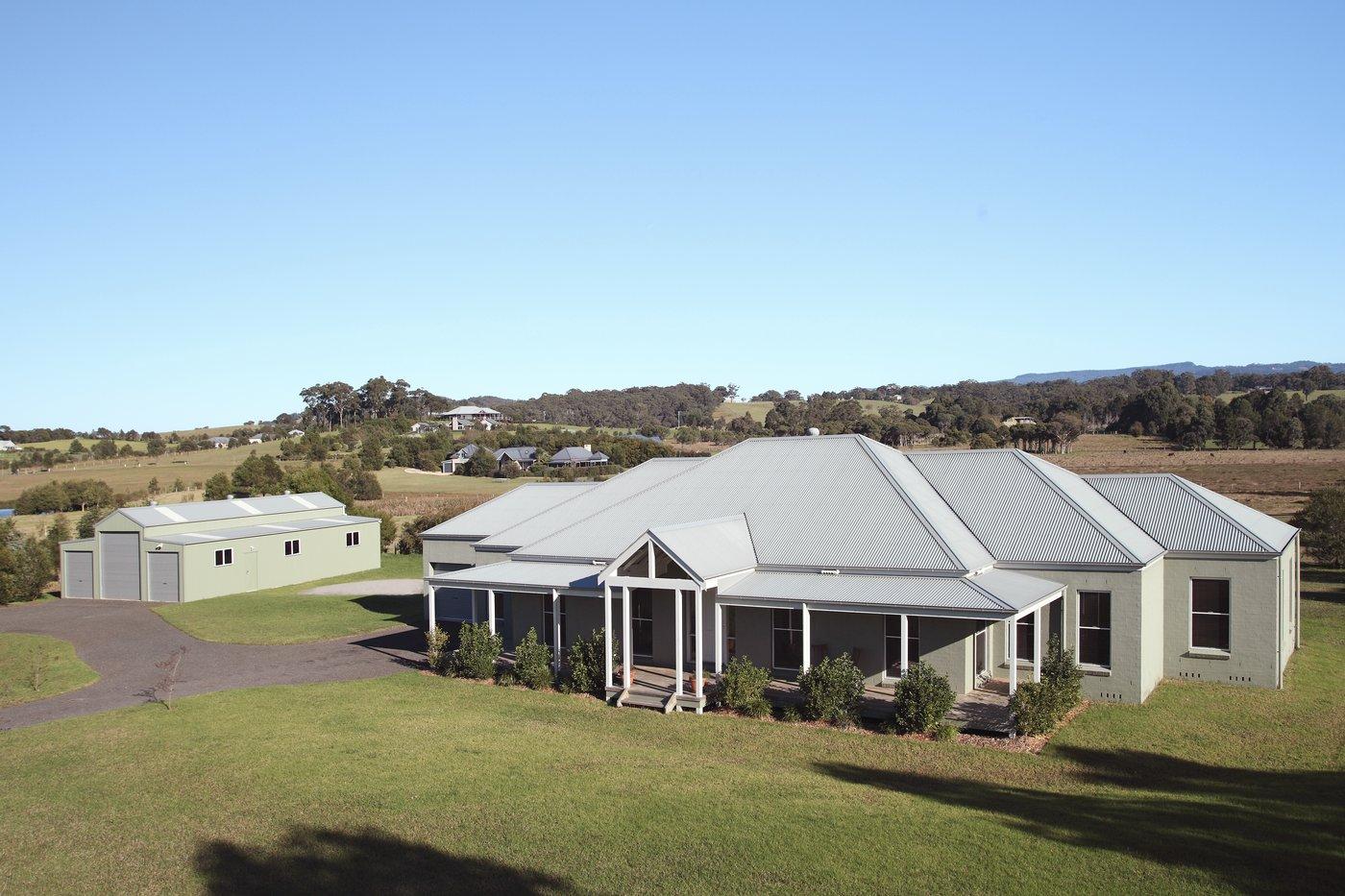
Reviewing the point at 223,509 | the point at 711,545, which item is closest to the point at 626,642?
the point at 711,545

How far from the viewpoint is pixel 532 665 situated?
2198 centimetres

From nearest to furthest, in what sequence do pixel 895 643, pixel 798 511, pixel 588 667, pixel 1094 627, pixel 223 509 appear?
1. pixel 895 643
2. pixel 1094 627
3. pixel 588 667
4. pixel 798 511
5. pixel 223 509

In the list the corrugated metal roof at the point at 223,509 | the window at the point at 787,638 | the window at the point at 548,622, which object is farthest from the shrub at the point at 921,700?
the corrugated metal roof at the point at 223,509

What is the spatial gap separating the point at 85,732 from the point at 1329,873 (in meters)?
19.5

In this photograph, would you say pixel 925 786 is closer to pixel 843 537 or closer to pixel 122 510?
pixel 843 537

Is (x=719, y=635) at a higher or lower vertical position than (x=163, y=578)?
higher

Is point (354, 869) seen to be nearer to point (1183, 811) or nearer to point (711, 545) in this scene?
point (1183, 811)

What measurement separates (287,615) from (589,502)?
12.7 meters

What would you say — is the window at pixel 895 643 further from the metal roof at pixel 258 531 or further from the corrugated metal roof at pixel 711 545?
the metal roof at pixel 258 531

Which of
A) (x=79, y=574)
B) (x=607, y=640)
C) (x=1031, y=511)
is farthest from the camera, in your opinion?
(x=79, y=574)

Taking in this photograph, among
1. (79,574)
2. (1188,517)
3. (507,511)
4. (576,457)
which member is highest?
(1188,517)

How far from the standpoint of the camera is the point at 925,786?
48.0 ft

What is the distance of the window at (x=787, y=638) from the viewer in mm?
21109

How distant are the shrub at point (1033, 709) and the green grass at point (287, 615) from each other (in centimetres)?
2011
